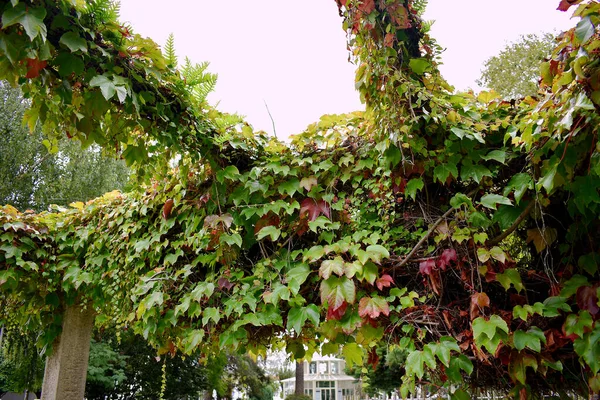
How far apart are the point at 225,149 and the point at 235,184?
8.8 inches

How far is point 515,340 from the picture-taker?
193 centimetres

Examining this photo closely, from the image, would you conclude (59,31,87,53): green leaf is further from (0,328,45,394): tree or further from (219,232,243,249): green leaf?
(0,328,45,394): tree

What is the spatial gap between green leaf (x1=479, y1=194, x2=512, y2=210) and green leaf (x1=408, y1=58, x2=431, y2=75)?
2.29ft

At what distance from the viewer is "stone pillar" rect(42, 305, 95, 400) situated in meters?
4.33

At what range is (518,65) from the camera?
12742 millimetres

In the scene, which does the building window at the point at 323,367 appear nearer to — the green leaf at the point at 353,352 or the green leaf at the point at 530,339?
the green leaf at the point at 353,352

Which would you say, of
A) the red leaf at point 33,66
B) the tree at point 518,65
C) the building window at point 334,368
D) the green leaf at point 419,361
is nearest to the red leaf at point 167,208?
the red leaf at point 33,66

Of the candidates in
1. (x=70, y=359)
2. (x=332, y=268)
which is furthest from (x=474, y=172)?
(x=70, y=359)

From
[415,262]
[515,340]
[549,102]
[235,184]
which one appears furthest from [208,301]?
[549,102]

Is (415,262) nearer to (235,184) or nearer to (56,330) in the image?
Result: (235,184)

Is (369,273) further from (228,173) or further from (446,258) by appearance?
(228,173)

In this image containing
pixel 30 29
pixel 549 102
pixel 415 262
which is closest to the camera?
pixel 30 29

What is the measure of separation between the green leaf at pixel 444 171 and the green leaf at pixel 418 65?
1.60 ft

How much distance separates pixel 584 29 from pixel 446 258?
1130 millimetres
